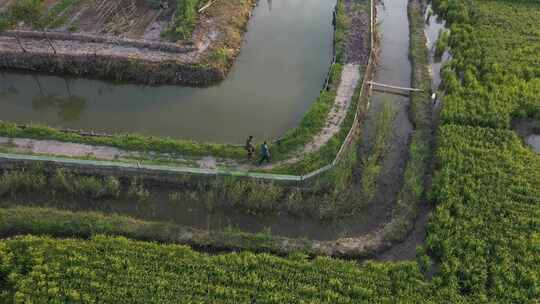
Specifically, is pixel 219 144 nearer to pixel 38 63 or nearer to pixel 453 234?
pixel 453 234

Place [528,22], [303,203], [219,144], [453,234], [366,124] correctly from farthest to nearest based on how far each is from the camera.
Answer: [528,22] → [366,124] → [219,144] → [303,203] → [453,234]

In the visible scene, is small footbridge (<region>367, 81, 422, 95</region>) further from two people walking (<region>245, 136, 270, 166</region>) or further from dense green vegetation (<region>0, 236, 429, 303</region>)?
dense green vegetation (<region>0, 236, 429, 303</region>)

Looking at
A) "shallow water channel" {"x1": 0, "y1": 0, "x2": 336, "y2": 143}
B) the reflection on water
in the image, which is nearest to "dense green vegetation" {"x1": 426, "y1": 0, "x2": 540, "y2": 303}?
"shallow water channel" {"x1": 0, "y1": 0, "x2": 336, "y2": 143}

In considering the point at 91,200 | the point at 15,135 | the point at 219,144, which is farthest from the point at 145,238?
the point at 15,135

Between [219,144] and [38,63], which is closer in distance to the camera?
[219,144]

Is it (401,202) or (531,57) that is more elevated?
(531,57)

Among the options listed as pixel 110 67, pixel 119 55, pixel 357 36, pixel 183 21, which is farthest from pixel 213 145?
pixel 357 36

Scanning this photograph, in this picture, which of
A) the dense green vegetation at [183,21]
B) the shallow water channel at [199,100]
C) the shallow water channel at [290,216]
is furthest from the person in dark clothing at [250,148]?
the dense green vegetation at [183,21]
